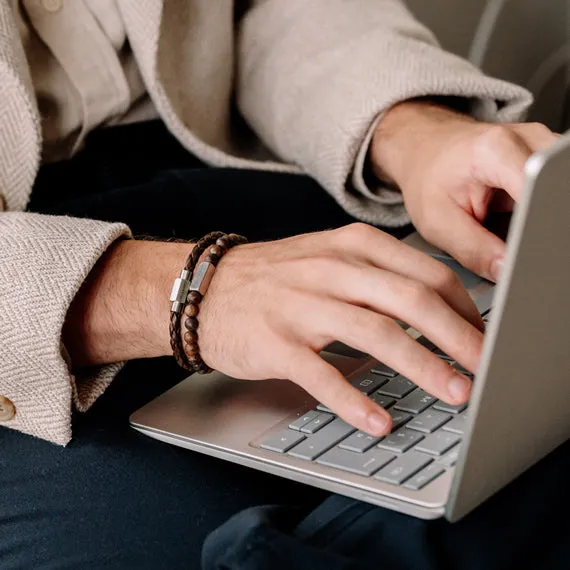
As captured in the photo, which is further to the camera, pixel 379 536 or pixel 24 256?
pixel 24 256

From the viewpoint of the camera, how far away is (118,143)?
37.0 inches

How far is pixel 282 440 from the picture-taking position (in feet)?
1.79

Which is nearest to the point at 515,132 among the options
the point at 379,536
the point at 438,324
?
the point at 438,324

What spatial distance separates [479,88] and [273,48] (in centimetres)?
27

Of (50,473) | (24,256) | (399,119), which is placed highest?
(399,119)

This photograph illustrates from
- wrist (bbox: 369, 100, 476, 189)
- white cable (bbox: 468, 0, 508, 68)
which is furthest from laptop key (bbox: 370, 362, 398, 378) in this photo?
white cable (bbox: 468, 0, 508, 68)

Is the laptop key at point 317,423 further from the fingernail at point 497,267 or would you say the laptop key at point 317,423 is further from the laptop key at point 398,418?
the fingernail at point 497,267

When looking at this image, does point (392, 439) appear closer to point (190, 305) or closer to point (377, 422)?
point (377, 422)

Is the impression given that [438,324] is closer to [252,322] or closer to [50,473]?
[252,322]

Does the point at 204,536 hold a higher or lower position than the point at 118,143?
lower

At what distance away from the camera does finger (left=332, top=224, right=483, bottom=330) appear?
0.54m

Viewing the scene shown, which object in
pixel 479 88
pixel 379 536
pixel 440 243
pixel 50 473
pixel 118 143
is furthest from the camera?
pixel 118 143

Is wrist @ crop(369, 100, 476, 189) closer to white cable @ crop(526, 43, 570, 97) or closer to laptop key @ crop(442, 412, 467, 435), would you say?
laptop key @ crop(442, 412, 467, 435)

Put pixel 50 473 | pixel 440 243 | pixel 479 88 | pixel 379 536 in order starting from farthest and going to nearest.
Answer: pixel 479 88 → pixel 440 243 → pixel 50 473 → pixel 379 536
